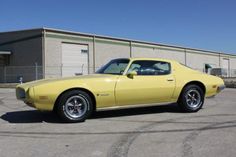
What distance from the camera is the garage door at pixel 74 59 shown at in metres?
34.8

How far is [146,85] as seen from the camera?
→ 916 cm

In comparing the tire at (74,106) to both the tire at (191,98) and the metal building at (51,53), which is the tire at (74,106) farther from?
the metal building at (51,53)

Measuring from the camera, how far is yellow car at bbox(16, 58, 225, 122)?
8188 mm

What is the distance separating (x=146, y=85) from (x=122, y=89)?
0.67 meters

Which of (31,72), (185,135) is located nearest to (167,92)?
(185,135)

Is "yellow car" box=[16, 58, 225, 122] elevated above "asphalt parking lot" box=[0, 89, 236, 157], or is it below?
above

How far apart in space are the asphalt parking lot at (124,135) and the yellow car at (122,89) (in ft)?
1.12

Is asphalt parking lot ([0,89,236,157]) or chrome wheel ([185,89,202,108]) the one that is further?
chrome wheel ([185,89,202,108])

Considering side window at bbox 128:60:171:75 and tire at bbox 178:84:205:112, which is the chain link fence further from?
tire at bbox 178:84:205:112

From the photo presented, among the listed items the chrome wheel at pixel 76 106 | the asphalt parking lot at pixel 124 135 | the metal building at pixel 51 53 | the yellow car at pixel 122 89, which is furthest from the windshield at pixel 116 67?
the metal building at pixel 51 53

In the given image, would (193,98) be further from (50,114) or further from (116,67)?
(50,114)

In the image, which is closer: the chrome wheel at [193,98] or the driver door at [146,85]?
the driver door at [146,85]

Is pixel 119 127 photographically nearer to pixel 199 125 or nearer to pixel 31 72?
pixel 199 125

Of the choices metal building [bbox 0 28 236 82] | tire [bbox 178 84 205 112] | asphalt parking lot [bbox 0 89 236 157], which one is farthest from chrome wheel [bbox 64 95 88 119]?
metal building [bbox 0 28 236 82]
